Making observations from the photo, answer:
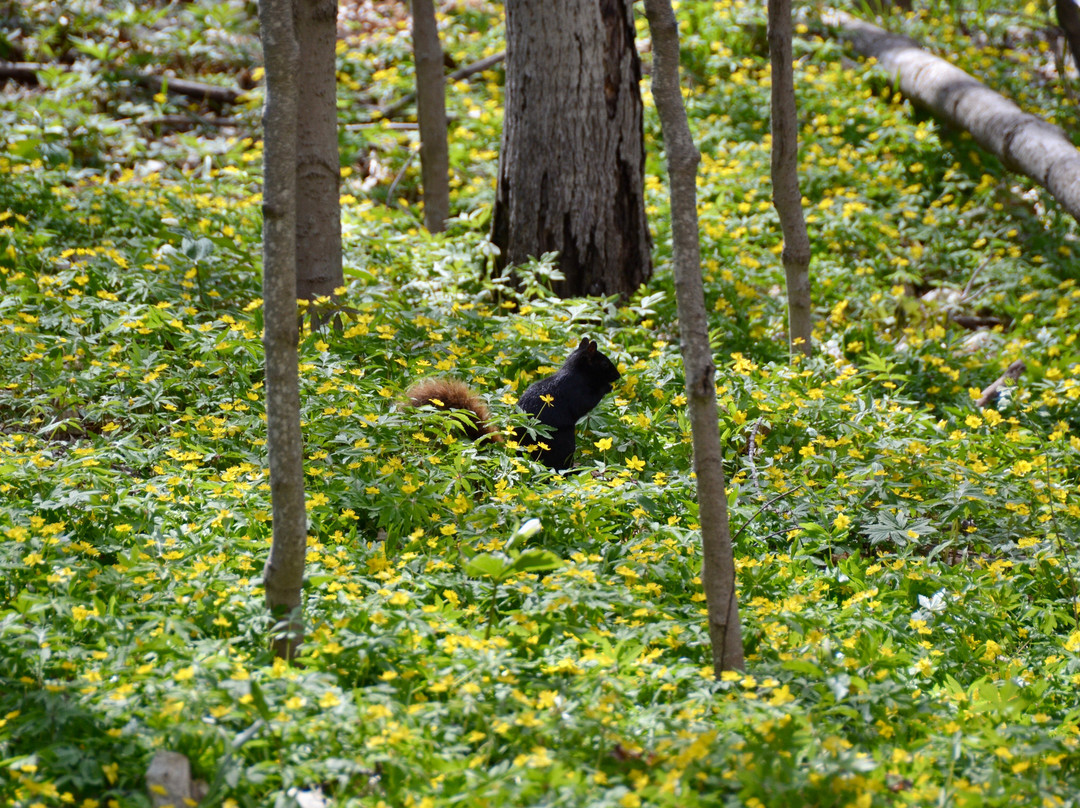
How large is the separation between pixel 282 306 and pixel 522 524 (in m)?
1.10

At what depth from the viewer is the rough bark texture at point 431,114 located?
6218 millimetres

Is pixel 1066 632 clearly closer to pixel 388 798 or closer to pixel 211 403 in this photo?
pixel 388 798

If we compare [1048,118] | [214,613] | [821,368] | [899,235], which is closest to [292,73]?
[214,613]

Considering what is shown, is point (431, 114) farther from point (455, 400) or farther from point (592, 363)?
point (455, 400)

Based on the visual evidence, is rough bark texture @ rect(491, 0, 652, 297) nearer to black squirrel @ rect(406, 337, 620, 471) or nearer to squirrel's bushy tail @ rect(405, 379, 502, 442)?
black squirrel @ rect(406, 337, 620, 471)

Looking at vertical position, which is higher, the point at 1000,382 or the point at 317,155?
the point at 317,155

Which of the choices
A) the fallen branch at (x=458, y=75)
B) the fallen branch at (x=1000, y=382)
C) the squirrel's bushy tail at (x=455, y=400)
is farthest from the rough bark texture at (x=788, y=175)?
the fallen branch at (x=458, y=75)

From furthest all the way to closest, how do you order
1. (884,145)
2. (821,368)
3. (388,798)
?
(884,145)
(821,368)
(388,798)

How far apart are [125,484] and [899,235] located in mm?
5409

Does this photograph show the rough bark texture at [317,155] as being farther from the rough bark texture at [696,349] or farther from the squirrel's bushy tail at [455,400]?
the rough bark texture at [696,349]

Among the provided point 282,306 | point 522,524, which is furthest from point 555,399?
point 282,306

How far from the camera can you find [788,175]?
449 centimetres

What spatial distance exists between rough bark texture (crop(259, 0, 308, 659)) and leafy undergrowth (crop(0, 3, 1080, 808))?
19cm

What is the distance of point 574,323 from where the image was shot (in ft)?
15.5
